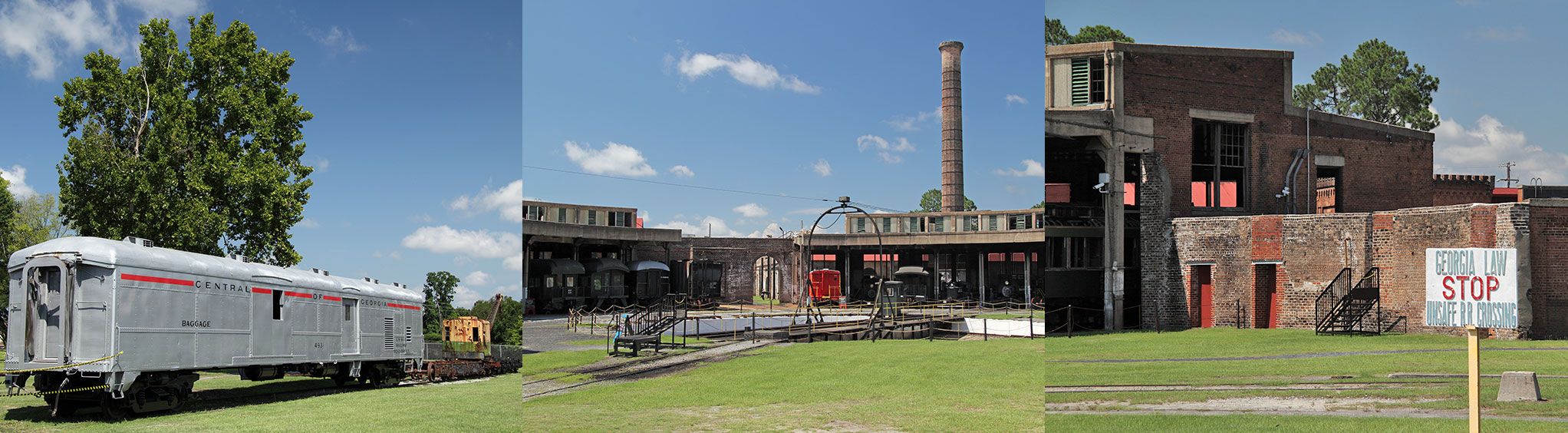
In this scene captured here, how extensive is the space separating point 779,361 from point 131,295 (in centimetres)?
971

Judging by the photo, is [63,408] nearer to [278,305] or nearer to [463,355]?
[278,305]

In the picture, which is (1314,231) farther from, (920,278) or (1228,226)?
(920,278)

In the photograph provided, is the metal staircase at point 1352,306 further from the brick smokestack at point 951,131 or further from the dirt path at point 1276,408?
the brick smokestack at point 951,131

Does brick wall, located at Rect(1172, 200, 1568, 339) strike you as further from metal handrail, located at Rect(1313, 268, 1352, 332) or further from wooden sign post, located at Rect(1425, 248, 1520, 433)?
wooden sign post, located at Rect(1425, 248, 1520, 433)

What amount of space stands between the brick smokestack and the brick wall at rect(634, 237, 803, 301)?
2458 mm

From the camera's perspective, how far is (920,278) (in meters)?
17.2

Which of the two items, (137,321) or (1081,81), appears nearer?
(137,321)

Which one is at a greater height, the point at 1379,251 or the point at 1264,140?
the point at 1264,140

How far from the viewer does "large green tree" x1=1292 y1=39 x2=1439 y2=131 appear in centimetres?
6281

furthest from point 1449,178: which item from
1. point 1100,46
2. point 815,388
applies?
point 815,388

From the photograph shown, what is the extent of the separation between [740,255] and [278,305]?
966 centimetres

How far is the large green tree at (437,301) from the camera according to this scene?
28453 millimetres

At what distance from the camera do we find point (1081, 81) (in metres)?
19.8

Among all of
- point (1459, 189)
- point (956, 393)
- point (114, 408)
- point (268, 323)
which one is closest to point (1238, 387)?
point (956, 393)
